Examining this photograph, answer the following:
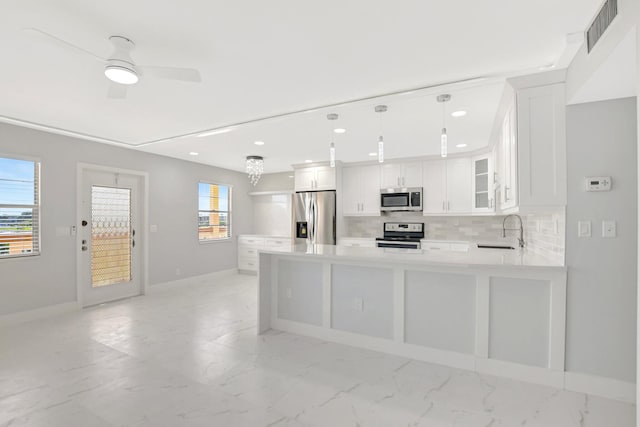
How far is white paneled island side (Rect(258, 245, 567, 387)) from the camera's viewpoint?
2.40 metres

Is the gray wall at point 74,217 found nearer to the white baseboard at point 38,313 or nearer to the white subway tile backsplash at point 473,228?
the white baseboard at point 38,313

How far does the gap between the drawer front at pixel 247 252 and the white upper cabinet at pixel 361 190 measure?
224 centimetres

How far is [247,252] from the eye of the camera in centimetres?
707

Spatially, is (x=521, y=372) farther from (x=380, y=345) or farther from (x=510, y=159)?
(x=510, y=159)

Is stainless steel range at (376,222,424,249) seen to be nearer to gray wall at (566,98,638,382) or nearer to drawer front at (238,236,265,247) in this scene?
drawer front at (238,236,265,247)

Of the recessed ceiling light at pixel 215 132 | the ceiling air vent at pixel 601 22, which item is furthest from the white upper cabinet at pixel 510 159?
the recessed ceiling light at pixel 215 132

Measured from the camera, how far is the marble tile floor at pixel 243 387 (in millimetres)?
1974

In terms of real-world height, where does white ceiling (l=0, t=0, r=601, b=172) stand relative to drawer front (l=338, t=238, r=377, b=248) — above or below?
above

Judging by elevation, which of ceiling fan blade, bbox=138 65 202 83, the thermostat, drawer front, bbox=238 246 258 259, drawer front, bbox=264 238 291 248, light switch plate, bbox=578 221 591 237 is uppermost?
ceiling fan blade, bbox=138 65 202 83

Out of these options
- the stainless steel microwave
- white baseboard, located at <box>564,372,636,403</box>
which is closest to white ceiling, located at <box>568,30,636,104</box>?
white baseboard, located at <box>564,372,636,403</box>

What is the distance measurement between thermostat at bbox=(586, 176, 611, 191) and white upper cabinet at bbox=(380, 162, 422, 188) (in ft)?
11.7

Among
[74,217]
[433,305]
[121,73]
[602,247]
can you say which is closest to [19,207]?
[74,217]

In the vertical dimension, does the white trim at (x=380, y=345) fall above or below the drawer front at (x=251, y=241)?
below

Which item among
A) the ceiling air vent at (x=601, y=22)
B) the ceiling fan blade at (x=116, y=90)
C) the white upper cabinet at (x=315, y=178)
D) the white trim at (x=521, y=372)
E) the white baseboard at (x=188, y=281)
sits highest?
the ceiling air vent at (x=601, y=22)
